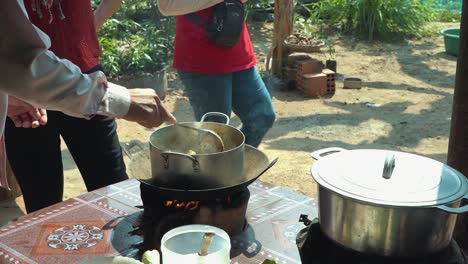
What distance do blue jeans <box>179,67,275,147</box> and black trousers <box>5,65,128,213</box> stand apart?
0.67m

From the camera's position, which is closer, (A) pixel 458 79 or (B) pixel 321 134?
(A) pixel 458 79

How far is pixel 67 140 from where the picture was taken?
2928 millimetres

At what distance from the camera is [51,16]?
262 cm

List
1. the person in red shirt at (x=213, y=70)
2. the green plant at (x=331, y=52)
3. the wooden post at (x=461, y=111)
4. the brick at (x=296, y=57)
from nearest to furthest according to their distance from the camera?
the wooden post at (x=461, y=111)
the person in red shirt at (x=213, y=70)
the brick at (x=296, y=57)
the green plant at (x=331, y=52)

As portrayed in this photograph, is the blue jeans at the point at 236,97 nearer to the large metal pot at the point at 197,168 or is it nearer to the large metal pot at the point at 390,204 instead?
the large metal pot at the point at 197,168

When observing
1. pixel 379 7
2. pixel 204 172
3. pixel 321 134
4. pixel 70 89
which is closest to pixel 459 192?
pixel 204 172

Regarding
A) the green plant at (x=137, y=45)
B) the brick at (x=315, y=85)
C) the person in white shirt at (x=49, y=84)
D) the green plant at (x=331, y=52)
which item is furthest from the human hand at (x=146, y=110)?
the green plant at (x=331, y=52)

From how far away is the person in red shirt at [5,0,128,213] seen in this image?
8.93 ft

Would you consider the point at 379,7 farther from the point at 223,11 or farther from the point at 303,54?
the point at 223,11

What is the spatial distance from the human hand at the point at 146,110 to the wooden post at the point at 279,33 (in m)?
5.54

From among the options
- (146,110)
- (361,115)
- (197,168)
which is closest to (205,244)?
(197,168)

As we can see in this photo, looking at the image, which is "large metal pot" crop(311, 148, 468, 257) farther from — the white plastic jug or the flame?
the flame

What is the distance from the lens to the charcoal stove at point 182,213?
1937 millimetres

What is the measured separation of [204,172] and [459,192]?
0.78 metres
